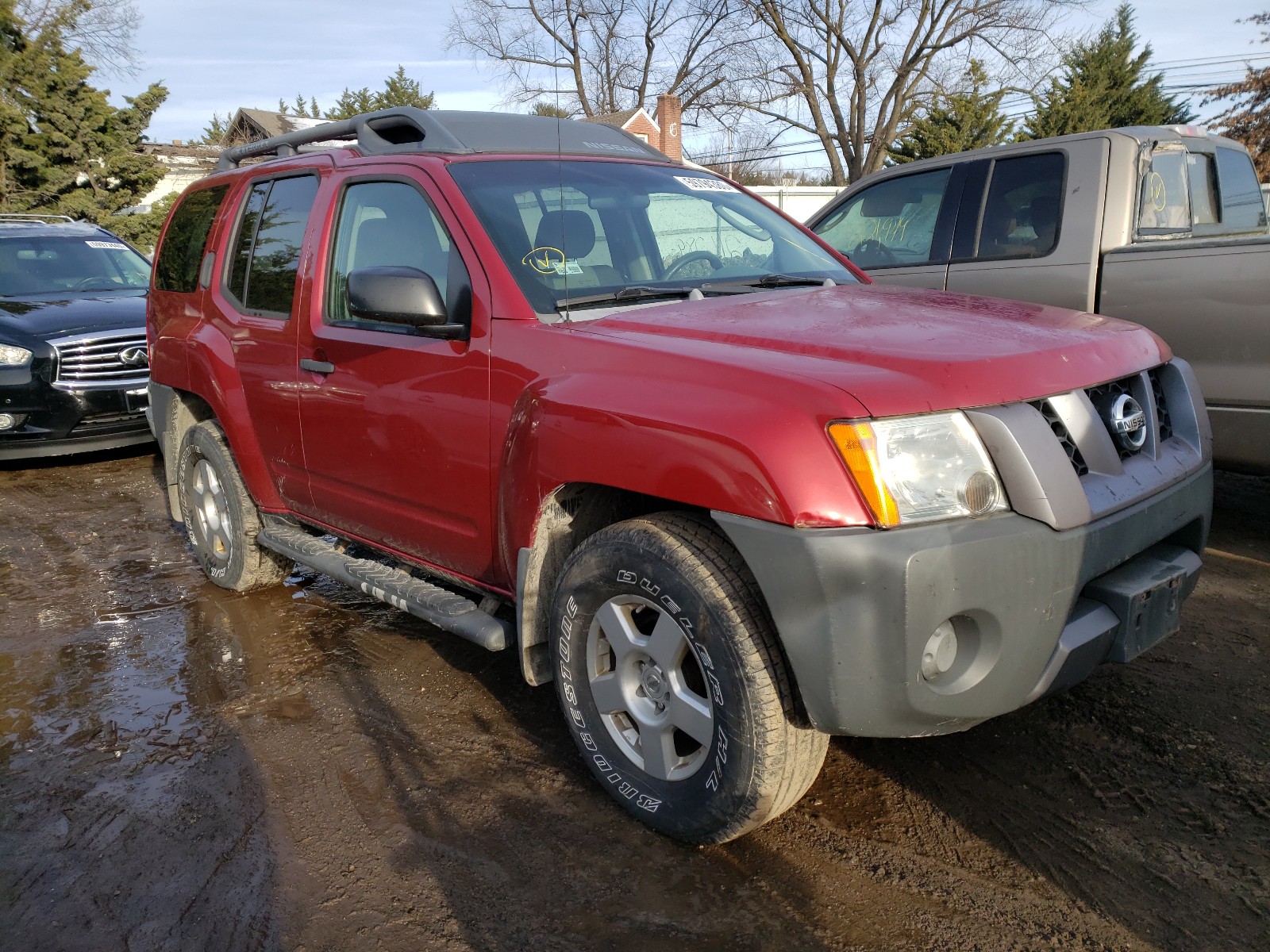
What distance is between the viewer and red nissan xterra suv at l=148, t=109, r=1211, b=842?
2203 millimetres

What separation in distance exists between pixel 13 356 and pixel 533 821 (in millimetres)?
6876

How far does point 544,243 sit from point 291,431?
4.79 ft

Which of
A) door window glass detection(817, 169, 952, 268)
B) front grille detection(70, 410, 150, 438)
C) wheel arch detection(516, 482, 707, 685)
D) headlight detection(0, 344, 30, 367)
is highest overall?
door window glass detection(817, 169, 952, 268)

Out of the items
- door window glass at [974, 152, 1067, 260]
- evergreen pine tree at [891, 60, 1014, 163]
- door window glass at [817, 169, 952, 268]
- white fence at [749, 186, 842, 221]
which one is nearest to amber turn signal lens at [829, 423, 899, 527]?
door window glass at [974, 152, 1067, 260]

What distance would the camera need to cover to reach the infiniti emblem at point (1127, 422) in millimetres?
2662

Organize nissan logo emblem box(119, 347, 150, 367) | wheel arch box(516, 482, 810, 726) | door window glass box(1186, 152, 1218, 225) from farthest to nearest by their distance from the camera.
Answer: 1. nissan logo emblem box(119, 347, 150, 367)
2. door window glass box(1186, 152, 1218, 225)
3. wheel arch box(516, 482, 810, 726)

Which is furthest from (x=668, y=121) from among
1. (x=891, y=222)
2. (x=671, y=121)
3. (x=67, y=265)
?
(x=891, y=222)

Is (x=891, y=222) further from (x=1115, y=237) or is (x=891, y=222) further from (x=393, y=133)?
(x=393, y=133)

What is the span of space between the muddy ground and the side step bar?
16.6 inches

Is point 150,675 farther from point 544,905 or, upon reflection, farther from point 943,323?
point 943,323

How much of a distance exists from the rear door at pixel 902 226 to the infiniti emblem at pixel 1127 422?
9.69 feet

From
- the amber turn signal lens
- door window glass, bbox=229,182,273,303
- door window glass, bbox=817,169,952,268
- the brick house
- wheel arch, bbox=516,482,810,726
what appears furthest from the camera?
the brick house

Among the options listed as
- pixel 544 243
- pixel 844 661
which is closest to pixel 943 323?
pixel 844 661

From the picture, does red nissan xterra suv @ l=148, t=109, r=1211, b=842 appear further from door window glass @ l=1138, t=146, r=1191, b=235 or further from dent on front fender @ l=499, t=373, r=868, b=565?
door window glass @ l=1138, t=146, r=1191, b=235
